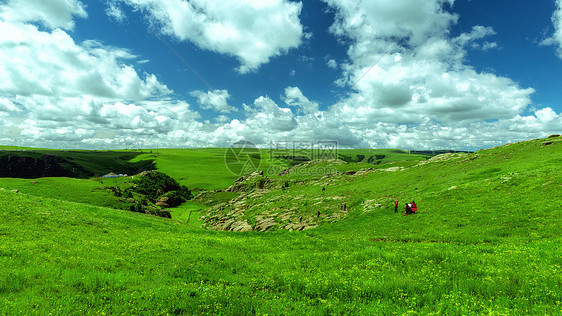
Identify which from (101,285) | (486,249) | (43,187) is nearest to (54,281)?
(101,285)

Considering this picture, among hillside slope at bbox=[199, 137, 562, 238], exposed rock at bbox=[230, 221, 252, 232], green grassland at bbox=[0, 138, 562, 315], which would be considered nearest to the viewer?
green grassland at bbox=[0, 138, 562, 315]

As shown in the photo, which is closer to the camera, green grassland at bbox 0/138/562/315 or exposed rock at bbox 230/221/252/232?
green grassland at bbox 0/138/562/315

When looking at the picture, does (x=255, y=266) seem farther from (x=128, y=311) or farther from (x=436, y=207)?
(x=436, y=207)

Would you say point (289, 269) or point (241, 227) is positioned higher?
point (289, 269)

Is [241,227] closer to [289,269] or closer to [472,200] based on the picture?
[289,269]

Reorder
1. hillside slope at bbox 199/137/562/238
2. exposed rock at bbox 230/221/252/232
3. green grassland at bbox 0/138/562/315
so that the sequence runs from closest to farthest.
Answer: green grassland at bbox 0/138/562/315 → hillside slope at bbox 199/137/562/238 → exposed rock at bbox 230/221/252/232

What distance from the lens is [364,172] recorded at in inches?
3334

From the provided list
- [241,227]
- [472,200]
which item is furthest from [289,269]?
[241,227]

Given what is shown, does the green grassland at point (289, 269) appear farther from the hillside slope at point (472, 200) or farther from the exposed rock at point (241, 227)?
the exposed rock at point (241, 227)

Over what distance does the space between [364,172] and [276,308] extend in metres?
81.1

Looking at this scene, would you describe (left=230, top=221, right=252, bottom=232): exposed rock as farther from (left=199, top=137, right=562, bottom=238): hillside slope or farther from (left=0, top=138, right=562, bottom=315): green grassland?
(left=0, top=138, right=562, bottom=315): green grassland

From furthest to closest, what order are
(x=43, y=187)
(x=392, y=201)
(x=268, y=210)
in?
(x=43, y=187) < (x=268, y=210) < (x=392, y=201)

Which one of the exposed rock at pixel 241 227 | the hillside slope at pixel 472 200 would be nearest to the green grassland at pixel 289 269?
the hillside slope at pixel 472 200

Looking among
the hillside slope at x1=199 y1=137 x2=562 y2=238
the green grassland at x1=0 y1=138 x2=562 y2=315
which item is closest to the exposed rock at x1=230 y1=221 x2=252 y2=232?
the hillside slope at x1=199 y1=137 x2=562 y2=238
